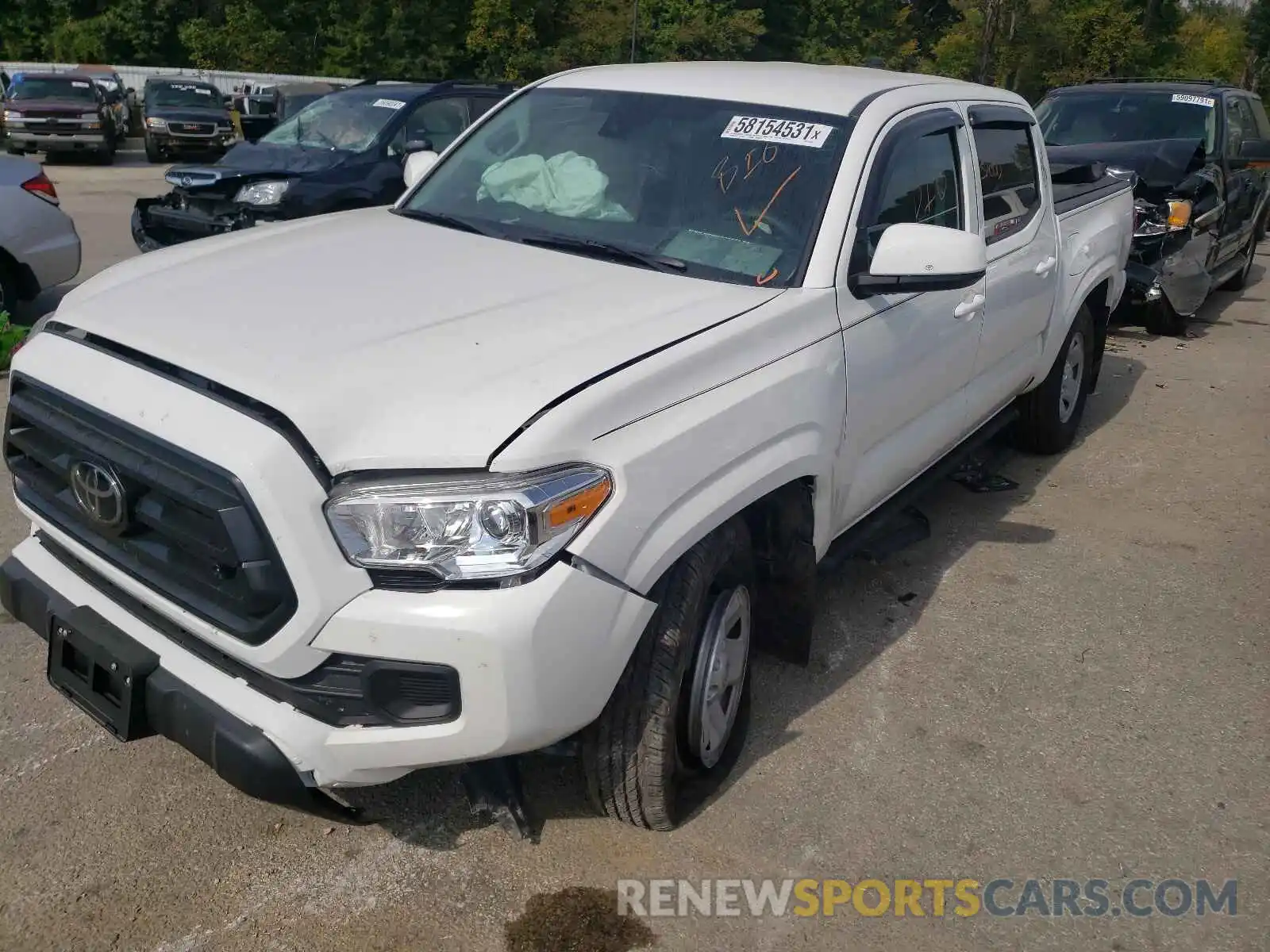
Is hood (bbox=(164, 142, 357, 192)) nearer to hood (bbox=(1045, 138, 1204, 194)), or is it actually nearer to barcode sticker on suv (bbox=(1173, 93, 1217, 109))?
hood (bbox=(1045, 138, 1204, 194))

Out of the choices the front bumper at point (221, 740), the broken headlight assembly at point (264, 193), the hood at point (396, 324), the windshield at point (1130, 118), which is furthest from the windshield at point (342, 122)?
the front bumper at point (221, 740)

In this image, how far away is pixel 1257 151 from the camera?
9.66 meters

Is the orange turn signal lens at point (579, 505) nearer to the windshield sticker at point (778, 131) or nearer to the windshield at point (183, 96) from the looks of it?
the windshield sticker at point (778, 131)

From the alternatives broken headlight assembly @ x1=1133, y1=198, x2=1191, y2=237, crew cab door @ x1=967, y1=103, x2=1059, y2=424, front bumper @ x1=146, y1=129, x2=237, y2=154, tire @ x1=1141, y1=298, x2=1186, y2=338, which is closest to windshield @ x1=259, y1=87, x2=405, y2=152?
Answer: broken headlight assembly @ x1=1133, y1=198, x2=1191, y2=237

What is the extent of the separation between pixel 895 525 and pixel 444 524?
2455 millimetres

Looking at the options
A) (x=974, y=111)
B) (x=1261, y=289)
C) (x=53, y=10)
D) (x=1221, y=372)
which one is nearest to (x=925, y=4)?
(x=53, y=10)

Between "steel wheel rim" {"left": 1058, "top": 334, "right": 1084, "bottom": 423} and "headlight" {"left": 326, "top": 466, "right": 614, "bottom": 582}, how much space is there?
4300 millimetres

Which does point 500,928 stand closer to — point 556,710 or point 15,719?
point 556,710

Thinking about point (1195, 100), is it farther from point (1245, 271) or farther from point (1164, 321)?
point (1245, 271)

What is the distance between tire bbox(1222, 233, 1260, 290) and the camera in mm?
11219

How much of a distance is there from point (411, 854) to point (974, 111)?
3367 millimetres

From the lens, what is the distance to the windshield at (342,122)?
9844 mm

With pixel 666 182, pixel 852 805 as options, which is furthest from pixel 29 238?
pixel 852 805

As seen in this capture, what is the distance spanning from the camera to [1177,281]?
882cm
